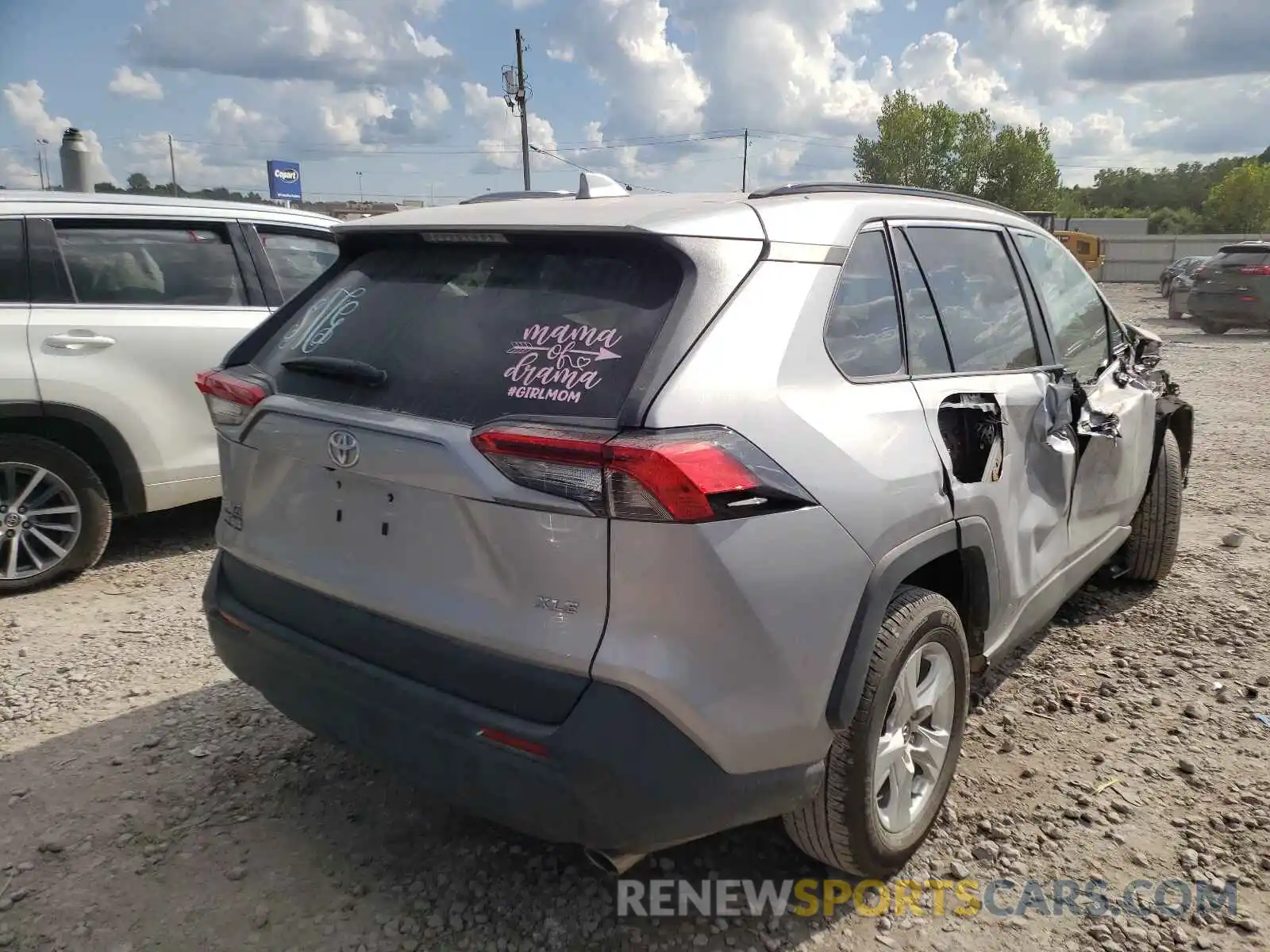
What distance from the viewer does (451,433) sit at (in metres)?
2.06

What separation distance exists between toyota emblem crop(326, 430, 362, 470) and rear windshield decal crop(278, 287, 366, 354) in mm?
405

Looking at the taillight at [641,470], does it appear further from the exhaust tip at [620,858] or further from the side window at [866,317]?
the exhaust tip at [620,858]

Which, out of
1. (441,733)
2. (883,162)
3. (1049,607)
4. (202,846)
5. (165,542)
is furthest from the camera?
(883,162)

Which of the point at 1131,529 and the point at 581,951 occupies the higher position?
the point at 1131,529

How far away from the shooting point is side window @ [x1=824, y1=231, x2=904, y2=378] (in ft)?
7.70

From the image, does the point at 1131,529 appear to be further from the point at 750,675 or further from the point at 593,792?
the point at 593,792

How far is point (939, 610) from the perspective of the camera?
2.51 metres

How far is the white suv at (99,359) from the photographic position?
456cm

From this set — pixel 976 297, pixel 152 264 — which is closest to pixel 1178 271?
pixel 976 297

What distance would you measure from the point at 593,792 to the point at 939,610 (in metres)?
1.09

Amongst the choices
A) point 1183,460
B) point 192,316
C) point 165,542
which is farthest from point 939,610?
point 165,542

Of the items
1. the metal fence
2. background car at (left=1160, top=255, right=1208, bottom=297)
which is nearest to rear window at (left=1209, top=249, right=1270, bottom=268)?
background car at (left=1160, top=255, right=1208, bottom=297)

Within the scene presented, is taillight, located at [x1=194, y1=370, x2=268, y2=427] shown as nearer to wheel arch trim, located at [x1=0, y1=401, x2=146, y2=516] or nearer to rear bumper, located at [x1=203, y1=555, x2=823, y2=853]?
rear bumper, located at [x1=203, y1=555, x2=823, y2=853]

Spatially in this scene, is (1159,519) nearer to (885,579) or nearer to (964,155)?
(885,579)
